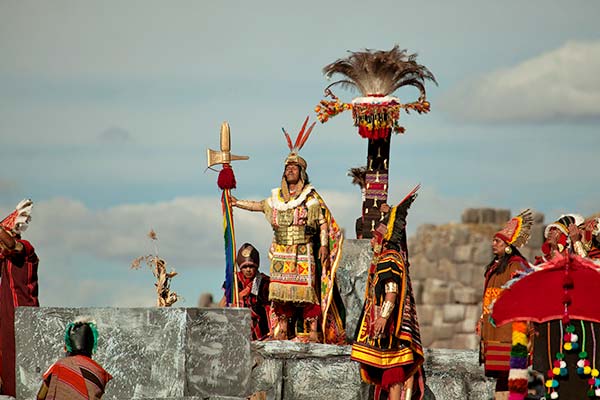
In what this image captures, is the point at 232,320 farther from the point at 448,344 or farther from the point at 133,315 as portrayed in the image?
the point at 448,344

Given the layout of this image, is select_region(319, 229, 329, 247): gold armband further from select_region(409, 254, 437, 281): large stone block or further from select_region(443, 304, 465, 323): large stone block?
select_region(409, 254, 437, 281): large stone block

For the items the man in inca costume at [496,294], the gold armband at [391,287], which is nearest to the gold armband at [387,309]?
the gold armband at [391,287]

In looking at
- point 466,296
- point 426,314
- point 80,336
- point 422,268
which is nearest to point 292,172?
point 80,336

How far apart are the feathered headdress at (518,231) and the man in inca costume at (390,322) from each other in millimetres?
1168

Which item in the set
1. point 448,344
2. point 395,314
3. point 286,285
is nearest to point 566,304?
point 395,314

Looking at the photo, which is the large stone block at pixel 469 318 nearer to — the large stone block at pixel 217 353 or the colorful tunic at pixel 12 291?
the colorful tunic at pixel 12 291

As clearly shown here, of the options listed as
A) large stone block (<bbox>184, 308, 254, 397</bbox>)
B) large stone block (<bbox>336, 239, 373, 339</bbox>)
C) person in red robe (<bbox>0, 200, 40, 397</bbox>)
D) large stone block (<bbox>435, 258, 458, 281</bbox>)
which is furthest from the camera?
large stone block (<bbox>435, 258, 458, 281</bbox>)

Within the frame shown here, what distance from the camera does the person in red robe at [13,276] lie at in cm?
1575

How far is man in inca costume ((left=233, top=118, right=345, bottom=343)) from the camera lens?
16969mm

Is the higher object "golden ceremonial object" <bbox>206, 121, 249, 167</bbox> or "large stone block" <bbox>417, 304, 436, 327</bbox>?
"golden ceremonial object" <bbox>206, 121, 249, 167</bbox>

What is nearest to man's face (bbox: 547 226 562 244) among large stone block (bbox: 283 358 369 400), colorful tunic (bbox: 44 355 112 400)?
large stone block (bbox: 283 358 369 400)

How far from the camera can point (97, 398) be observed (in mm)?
11867

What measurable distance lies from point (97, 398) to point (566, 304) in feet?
11.6

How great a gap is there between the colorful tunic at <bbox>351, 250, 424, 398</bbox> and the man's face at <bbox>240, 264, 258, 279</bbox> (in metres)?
3.42
